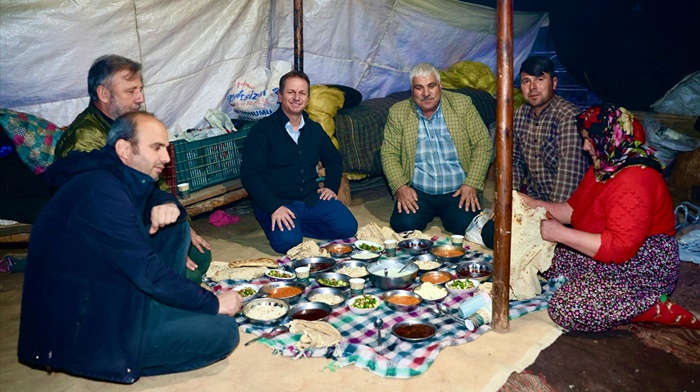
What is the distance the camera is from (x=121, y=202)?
256cm

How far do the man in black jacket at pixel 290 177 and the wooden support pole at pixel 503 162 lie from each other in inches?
74.9

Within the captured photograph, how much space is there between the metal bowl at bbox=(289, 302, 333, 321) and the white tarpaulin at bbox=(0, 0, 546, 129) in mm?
2879

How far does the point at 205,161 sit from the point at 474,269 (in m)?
2.61

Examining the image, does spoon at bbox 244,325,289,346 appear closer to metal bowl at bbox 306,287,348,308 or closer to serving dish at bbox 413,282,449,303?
metal bowl at bbox 306,287,348,308

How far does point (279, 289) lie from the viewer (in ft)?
12.6

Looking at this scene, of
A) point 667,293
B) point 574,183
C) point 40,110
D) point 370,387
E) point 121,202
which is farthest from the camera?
point 40,110

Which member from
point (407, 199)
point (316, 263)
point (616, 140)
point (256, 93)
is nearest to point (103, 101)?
point (316, 263)

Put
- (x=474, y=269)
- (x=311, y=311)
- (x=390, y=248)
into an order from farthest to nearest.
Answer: (x=390, y=248) → (x=474, y=269) → (x=311, y=311)

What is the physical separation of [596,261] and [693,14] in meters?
4.98

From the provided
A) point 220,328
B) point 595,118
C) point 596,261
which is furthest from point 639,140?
point 220,328

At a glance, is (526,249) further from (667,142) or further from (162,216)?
(667,142)

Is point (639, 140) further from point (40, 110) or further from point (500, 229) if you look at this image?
point (40, 110)

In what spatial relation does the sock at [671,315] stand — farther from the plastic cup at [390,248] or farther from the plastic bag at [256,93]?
the plastic bag at [256,93]

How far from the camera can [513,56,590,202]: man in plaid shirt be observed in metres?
4.45
